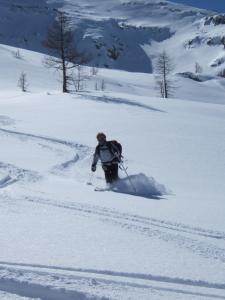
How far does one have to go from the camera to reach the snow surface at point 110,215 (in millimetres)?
6234

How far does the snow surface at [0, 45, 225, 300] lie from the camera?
20.5 ft

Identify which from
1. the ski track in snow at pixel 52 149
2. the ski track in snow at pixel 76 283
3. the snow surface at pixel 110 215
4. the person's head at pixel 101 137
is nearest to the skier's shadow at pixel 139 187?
the snow surface at pixel 110 215

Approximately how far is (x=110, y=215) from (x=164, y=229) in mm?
1202

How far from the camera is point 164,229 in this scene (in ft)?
28.4

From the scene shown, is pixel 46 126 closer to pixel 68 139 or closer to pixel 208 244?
pixel 68 139

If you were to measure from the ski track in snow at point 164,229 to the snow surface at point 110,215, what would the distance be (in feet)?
0.06

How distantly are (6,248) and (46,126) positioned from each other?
18.6m

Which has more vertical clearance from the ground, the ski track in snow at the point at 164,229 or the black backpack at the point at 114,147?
the black backpack at the point at 114,147

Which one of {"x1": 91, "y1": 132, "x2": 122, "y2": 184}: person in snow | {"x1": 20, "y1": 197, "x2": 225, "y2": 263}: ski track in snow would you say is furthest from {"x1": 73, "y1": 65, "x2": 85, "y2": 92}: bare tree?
{"x1": 20, "y1": 197, "x2": 225, "y2": 263}: ski track in snow

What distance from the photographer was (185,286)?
20.4ft

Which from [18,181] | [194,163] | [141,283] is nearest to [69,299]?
[141,283]

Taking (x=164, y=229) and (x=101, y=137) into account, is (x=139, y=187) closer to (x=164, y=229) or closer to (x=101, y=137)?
(x=101, y=137)

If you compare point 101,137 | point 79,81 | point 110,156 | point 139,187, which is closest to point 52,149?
point 110,156

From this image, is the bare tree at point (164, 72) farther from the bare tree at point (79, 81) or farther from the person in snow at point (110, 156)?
the person in snow at point (110, 156)
